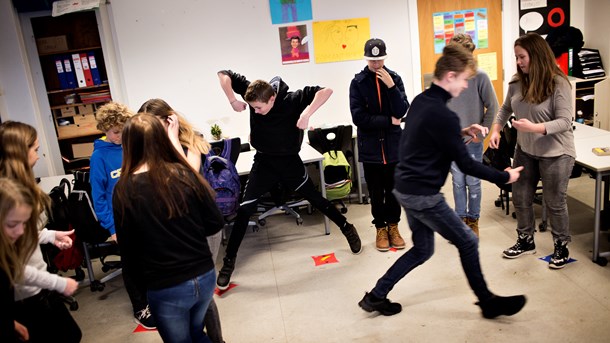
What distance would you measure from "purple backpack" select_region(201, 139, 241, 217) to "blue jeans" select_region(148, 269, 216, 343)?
1.56 m

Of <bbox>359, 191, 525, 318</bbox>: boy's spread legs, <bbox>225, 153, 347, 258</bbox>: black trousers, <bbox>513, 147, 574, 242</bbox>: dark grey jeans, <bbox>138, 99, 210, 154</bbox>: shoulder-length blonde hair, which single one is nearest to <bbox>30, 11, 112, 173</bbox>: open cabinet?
<bbox>225, 153, 347, 258</bbox>: black trousers

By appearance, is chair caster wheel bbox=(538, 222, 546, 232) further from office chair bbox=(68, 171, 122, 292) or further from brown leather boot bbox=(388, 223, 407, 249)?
office chair bbox=(68, 171, 122, 292)

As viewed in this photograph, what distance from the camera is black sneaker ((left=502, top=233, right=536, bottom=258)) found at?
3.74 metres

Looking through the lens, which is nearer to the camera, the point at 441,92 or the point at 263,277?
the point at 441,92

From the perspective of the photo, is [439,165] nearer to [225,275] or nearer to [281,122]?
[281,122]

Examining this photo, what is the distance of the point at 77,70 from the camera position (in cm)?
591

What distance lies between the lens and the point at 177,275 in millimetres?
2025

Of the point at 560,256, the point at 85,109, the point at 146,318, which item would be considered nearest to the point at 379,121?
the point at 560,256

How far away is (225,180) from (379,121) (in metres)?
1.16

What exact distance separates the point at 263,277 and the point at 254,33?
9.44 ft

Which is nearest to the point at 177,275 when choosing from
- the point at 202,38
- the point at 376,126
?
the point at 376,126

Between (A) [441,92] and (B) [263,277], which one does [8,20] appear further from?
(A) [441,92]

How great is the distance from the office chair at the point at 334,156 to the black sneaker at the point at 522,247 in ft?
5.57

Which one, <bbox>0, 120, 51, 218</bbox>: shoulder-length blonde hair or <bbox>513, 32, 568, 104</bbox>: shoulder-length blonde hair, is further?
<bbox>513, 32, 568, 104</bbox>: shoulder-length blonde hair
